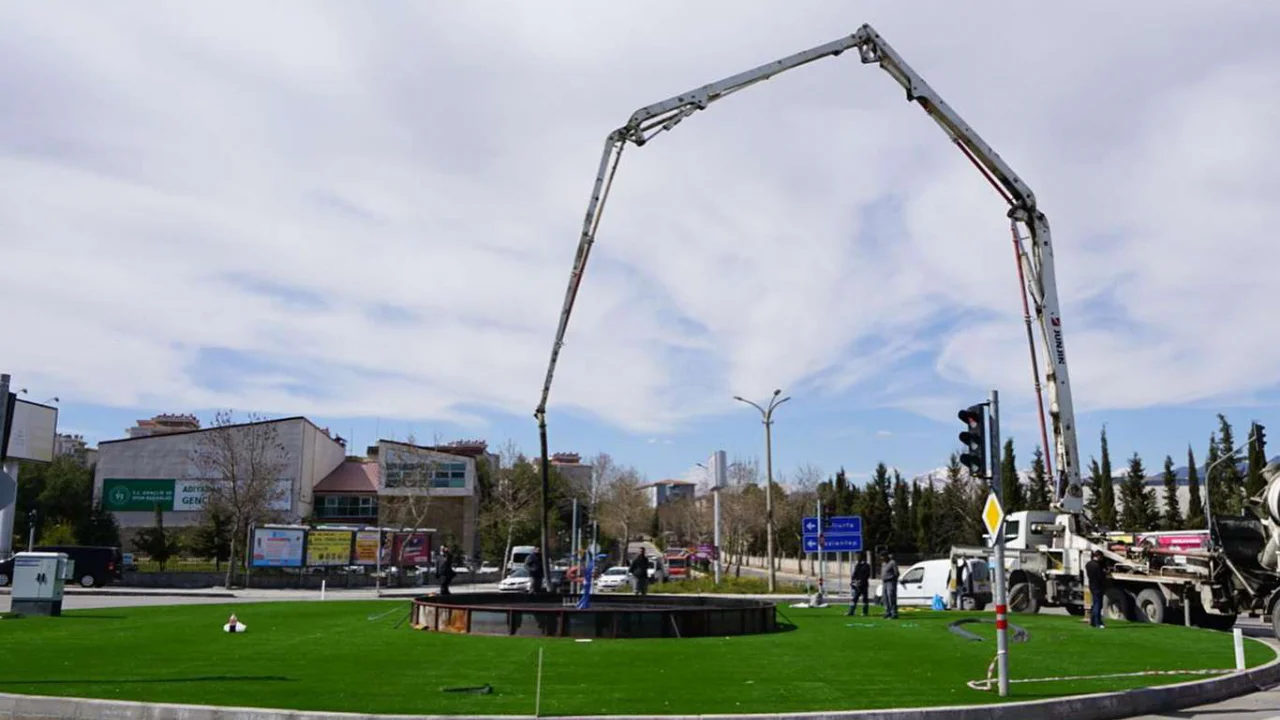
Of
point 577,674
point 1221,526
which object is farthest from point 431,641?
point 1221,526

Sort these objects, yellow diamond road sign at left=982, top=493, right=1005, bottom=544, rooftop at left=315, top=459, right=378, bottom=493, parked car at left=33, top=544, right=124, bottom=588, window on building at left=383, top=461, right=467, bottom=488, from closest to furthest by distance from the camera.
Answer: yellow diamond road sign at left=982, top=493, right=1005, bottom=544, parked car at left=33, top=544, right=124, bottom=588, window on building at left=383, top=461, right=467, bottom=488, rooftop at left=315, top=459, right=378, bottom=493

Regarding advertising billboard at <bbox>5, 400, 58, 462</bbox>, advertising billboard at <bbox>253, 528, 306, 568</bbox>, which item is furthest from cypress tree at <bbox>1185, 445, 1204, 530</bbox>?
advertising billboard at <bbox>5, 400, 58, 462</bbox>

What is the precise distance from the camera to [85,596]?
3888cm

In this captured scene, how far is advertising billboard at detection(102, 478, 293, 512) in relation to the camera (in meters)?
77.2

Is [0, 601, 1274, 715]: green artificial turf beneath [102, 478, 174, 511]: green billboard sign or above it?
beneath

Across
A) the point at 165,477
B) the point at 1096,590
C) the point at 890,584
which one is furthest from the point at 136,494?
the point at 1096,590

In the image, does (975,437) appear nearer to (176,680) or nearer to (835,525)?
(176,680)

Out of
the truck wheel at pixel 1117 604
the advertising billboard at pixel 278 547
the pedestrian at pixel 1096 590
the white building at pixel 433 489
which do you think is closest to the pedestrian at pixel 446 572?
the pedestrian at pixel 1096 590

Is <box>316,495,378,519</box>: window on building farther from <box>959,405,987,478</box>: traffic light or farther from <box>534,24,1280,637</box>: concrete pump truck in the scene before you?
<box>959,405,987,478</box>: traffic light

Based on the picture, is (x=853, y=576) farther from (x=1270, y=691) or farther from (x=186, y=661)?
(x=186, y=661)

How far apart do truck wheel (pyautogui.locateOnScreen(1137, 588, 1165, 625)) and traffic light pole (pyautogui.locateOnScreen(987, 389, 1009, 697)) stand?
14207 mm

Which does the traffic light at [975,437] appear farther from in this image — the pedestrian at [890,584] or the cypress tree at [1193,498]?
the cypress tree at [1193,498]

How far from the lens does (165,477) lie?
77.6m

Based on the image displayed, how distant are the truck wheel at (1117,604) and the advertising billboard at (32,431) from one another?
53.3 m
